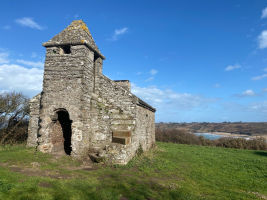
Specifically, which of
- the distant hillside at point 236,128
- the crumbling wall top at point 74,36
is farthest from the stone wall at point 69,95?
the distant hillside at point 236,128

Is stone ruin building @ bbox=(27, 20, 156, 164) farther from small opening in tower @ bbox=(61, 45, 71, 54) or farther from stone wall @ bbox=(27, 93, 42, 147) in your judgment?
stone wall @ bbox=(27, 93, 42, 147)

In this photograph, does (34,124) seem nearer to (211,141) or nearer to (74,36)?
(74,36)

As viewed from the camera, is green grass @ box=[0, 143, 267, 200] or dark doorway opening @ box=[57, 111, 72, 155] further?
dark doorway opening @ box=[57, 111, 72, 155]

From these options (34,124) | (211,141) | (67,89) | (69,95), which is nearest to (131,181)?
(69,95)

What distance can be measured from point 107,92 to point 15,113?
9.33 m

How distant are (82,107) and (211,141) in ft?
61.3

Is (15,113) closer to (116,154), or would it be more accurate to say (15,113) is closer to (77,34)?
(77,34)

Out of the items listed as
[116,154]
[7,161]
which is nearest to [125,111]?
[116,154]

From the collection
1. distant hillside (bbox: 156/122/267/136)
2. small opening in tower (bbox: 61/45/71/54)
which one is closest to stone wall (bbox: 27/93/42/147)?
small opening in tower (bbox: 61/45/71/54)

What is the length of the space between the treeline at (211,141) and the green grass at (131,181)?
10.7 meters

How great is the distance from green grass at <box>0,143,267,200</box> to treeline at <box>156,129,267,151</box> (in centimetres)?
1072

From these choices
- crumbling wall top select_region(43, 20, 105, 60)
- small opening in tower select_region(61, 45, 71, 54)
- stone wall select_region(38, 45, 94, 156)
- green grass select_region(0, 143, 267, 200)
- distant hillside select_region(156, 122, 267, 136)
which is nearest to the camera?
green grass select_region(0, 143, 267, 200)

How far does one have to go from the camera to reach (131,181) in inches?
229

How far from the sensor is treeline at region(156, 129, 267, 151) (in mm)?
17811
